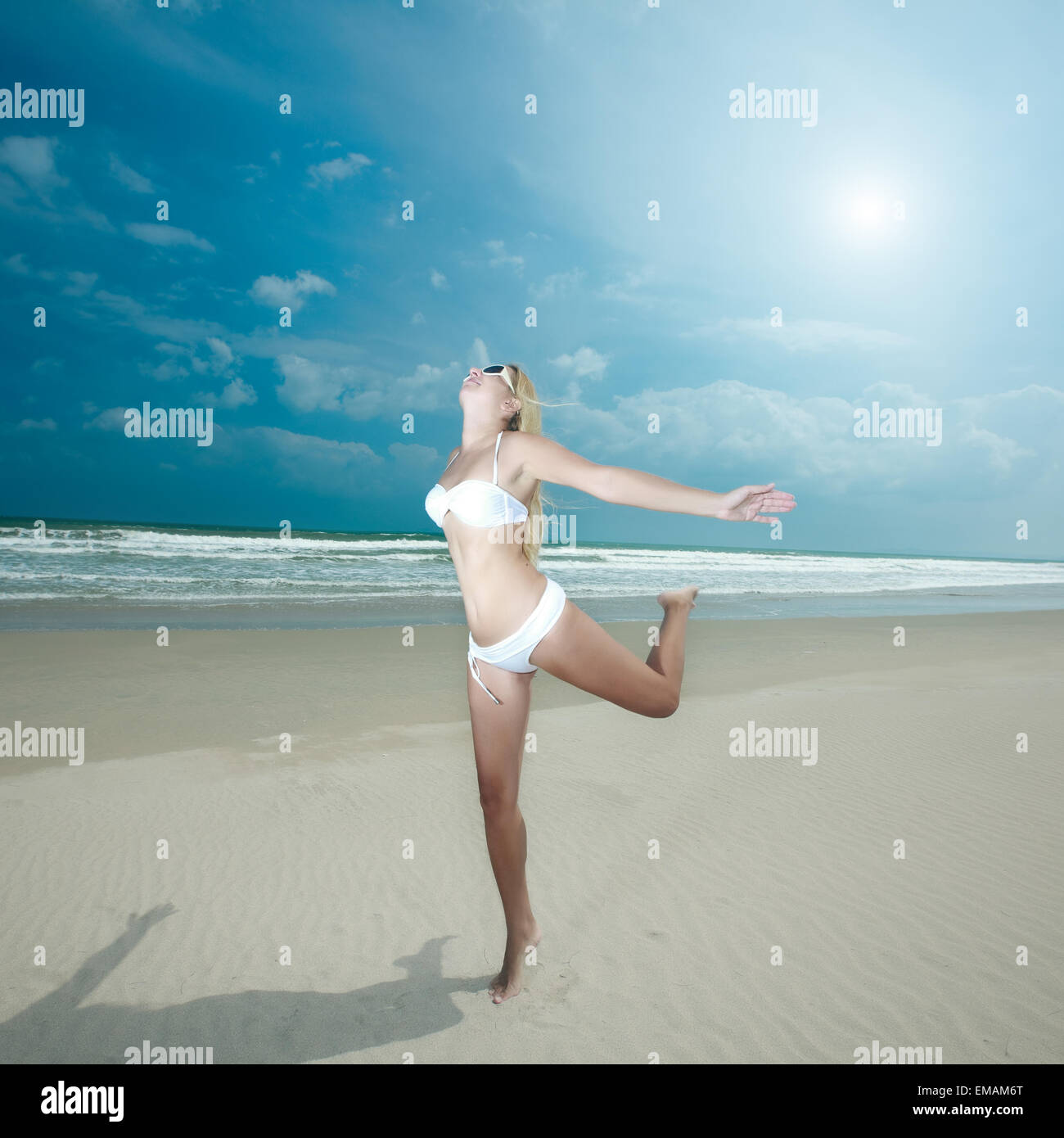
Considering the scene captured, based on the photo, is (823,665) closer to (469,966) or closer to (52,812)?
(469,966)

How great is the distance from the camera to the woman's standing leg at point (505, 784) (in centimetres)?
313

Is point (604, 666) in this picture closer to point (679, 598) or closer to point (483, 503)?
point (483, 503)

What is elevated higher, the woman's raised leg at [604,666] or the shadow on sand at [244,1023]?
the woman's raised leg at [604,666]

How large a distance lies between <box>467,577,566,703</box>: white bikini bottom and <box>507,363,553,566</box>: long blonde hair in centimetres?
35

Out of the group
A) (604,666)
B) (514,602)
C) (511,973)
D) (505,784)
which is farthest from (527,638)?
(511,973)

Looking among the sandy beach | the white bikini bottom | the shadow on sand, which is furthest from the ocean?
the white bikini bottom

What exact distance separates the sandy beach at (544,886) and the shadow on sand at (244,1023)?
0.01 metres

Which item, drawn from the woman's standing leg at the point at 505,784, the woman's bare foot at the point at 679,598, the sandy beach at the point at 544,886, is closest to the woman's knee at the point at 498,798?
the woman's standing leg at the point at 505,784

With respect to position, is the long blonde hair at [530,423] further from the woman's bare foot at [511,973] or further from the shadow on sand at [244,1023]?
the shadow on sand at [244,1023]

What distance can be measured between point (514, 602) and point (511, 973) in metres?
1.69
